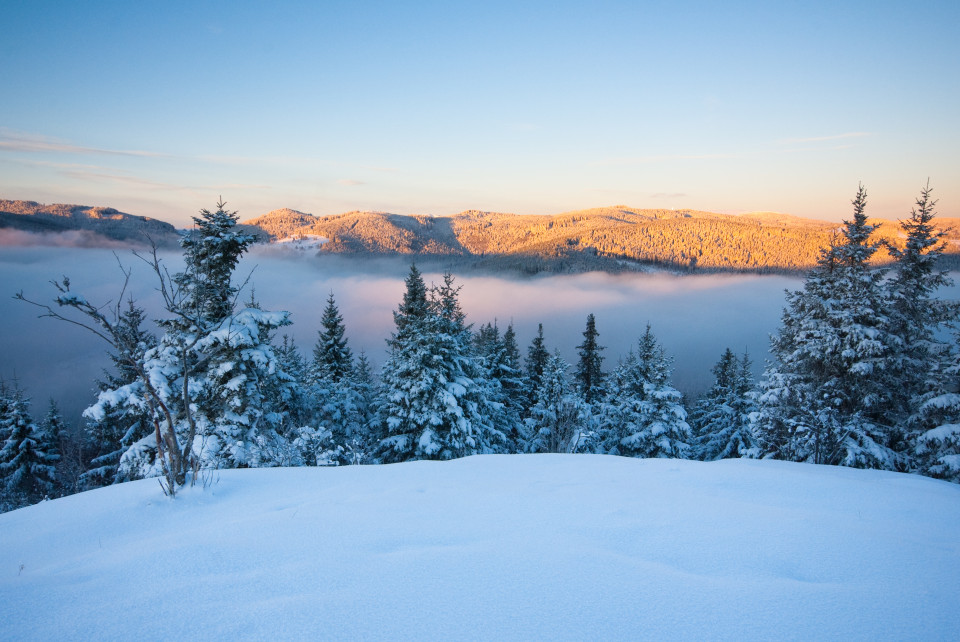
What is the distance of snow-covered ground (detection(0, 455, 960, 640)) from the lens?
2.16m

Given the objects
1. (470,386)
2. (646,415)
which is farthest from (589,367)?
(470,386)

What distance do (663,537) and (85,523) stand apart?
5035mm

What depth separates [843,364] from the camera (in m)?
13.1

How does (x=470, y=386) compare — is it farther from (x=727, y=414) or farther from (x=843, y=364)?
(x=727, y=414)

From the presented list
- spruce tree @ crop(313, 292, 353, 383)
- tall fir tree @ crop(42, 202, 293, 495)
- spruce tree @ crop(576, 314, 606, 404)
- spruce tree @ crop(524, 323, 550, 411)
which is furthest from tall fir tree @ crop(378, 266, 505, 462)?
spruce tree @ crop(524, 323, 550, 411)

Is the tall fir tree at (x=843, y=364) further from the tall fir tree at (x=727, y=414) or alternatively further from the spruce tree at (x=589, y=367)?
the spruce tree at (x=589, y=367)

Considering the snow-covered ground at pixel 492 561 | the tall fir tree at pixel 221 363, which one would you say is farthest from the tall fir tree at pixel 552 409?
the snow-covered ground at pixel 492 561

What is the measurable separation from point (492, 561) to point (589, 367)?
25.3 m

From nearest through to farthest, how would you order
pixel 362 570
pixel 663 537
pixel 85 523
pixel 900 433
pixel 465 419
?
pixel 362 570, pixel 663 537, pixel 85 523, pixel 900 433, pixel 465 419

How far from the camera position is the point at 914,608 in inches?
88.4

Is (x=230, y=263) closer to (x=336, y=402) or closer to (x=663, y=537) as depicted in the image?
(x=336, y=402)

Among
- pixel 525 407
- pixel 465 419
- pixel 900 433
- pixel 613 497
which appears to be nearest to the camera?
pixel 613 497

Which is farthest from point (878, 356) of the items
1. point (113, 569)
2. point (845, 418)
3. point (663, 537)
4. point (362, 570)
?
point (113, 569)

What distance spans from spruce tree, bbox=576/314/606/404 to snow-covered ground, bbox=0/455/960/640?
21.8 metres
